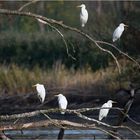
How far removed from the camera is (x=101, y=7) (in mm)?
37844

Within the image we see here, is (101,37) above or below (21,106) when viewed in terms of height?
above

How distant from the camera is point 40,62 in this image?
3092 centimetres

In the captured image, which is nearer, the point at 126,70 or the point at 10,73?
the point at 126,70

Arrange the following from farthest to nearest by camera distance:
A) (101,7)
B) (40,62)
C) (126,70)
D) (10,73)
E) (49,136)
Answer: (101,7) → (40,62) → (10,73) → (126,70) → (49,136)

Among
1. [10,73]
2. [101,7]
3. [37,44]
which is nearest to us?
[10,73]

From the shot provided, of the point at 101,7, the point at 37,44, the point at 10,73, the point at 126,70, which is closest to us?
the point at 126,70

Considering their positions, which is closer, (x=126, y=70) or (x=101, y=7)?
(x=126, y=70)

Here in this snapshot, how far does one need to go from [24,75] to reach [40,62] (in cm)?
571

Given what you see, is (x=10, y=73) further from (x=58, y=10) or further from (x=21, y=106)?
(x=58, y=10)

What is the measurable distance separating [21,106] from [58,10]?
16.4 metres

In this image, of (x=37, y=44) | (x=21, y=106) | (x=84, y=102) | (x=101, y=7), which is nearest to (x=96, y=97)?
(x=84, y=102)

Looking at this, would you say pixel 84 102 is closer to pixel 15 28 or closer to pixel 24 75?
pixel 24 75

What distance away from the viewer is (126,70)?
77.0ft

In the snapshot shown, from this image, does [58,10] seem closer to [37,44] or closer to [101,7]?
[101,7]
